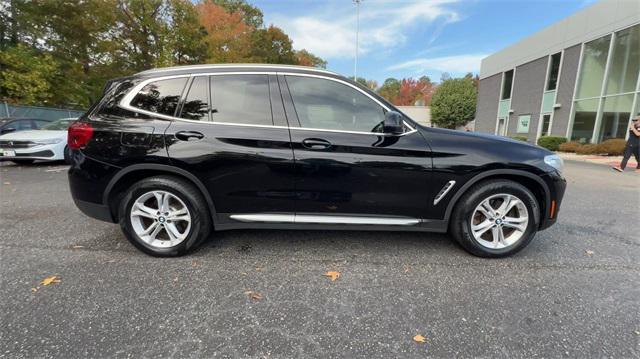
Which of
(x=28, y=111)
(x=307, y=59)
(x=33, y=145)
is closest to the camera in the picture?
(x=33, y=145)

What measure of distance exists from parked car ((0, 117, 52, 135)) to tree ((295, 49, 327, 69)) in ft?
116

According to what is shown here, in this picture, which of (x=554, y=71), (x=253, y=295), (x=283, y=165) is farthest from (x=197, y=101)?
A: (x=554, y=71)

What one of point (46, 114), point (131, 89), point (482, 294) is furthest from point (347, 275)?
point (46, 114)

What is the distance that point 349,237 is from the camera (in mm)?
3377

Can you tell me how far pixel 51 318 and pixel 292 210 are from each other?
1.87 m

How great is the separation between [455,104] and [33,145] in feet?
124

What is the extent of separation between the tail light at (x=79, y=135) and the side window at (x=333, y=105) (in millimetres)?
1905

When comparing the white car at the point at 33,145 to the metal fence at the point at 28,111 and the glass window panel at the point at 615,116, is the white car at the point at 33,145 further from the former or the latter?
the glass window panel at the point at 615,116

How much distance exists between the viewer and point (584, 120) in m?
15.6

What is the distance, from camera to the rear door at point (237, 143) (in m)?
2.70

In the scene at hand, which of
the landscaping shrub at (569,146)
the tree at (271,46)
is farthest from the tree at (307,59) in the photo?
the landscaping shrub at (569,146)

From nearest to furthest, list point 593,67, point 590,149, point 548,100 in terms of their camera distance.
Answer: point 590,149 < point 593,67 < point 548,100

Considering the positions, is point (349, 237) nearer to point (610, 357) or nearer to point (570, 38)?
point (610, 357)

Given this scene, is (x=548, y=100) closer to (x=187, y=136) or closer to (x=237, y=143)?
(x=237, y=143)
